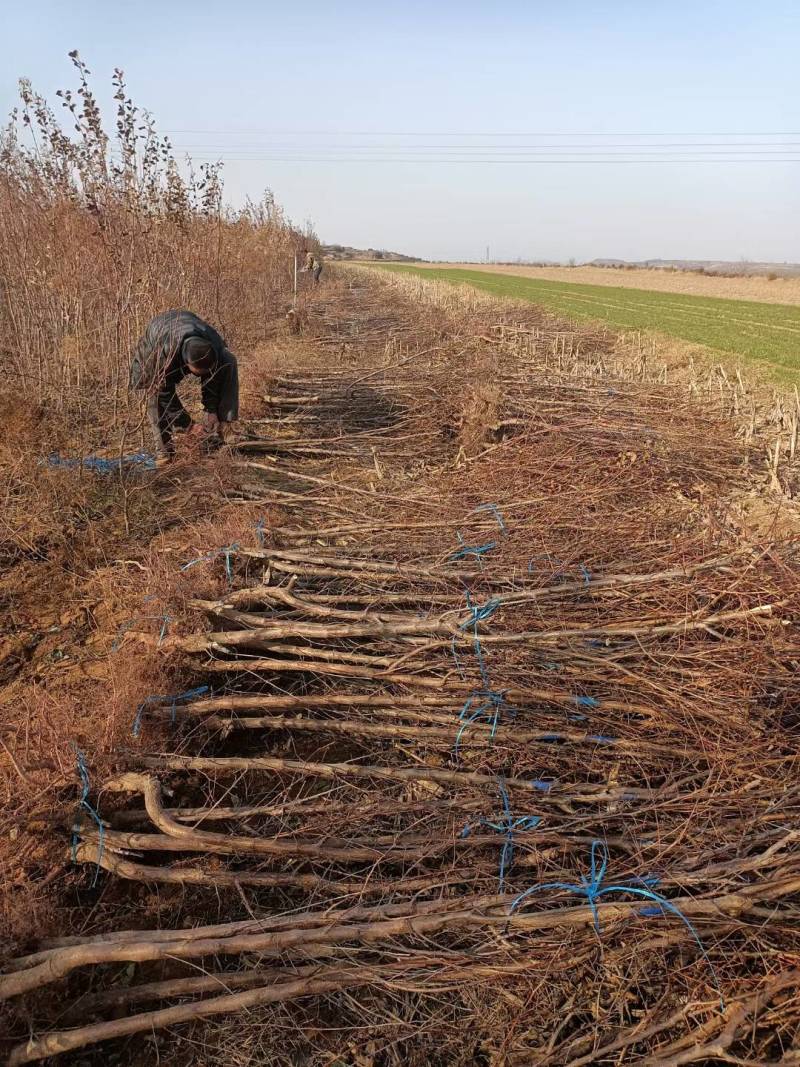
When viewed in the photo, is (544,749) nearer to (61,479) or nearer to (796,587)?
(796,587)

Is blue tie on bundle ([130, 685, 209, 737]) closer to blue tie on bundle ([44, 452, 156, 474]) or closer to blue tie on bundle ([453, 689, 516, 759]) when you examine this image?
blue tie on bundle ([453, 689, 516, 759])

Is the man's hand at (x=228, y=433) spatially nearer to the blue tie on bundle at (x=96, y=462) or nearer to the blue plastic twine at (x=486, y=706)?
the blue tie on bundle at (x=96, y=462)

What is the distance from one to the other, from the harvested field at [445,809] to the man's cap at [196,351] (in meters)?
1.55

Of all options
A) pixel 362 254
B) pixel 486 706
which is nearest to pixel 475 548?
pixel 486 706

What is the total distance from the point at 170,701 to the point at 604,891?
6.17 feet

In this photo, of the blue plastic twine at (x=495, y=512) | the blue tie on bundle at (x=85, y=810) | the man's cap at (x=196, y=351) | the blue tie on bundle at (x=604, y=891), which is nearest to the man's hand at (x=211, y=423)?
the man's cap at (x=196, y=351)

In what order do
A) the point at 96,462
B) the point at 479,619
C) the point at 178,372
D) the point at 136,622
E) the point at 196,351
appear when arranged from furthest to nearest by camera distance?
the point at 178,372 → the point at 196,351 → the point at 96,462 → the point at 136,622 → the point at 479,619

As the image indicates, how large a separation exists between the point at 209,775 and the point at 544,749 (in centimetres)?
138

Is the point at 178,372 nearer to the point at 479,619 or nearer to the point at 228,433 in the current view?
the point at 228,433

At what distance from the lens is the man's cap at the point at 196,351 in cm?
A: 515

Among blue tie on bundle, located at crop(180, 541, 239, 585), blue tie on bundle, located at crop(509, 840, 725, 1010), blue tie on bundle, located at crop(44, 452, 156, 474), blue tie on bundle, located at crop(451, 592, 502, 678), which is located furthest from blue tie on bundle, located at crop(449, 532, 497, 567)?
blue tie on bundle, located at crop(44, 452, 156, 474)

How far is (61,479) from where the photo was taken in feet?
15.3

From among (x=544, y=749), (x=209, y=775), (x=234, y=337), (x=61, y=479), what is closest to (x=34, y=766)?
(x=209, y=775)

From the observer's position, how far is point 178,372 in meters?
5.49
